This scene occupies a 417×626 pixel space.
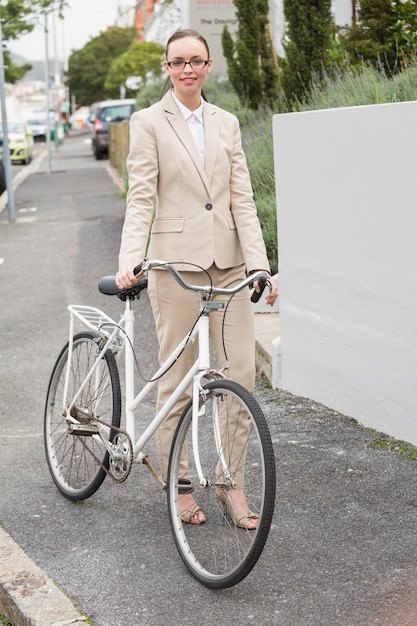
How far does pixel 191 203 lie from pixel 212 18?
56.8 ft

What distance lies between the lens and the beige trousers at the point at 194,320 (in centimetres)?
469

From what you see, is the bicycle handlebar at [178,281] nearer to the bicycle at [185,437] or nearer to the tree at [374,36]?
the bicycle at [185,437]

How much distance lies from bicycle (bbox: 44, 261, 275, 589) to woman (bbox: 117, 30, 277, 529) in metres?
0.15

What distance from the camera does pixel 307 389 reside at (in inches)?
268

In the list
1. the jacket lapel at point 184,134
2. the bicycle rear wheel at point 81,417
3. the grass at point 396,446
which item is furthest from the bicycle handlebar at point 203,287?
the grass at point 396,446

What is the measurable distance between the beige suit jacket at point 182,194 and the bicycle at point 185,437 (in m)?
0.22

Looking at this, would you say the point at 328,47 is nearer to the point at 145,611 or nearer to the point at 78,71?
the point at 145,611

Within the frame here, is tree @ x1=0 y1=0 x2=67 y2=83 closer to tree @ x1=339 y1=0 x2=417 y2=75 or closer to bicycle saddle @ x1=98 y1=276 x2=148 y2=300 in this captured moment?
tree @ x1=339 y1=0 x2=417 y2=75

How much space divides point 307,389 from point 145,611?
294cm

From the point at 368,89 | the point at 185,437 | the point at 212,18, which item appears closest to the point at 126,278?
the point at 185,437

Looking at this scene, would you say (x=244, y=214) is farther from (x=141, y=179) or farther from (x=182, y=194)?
(x=141, y=179)

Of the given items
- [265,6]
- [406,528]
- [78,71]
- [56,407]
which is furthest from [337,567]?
[78,71]

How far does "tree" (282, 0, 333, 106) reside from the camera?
42.3 feet

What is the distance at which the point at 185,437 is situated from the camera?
4.39 metres
